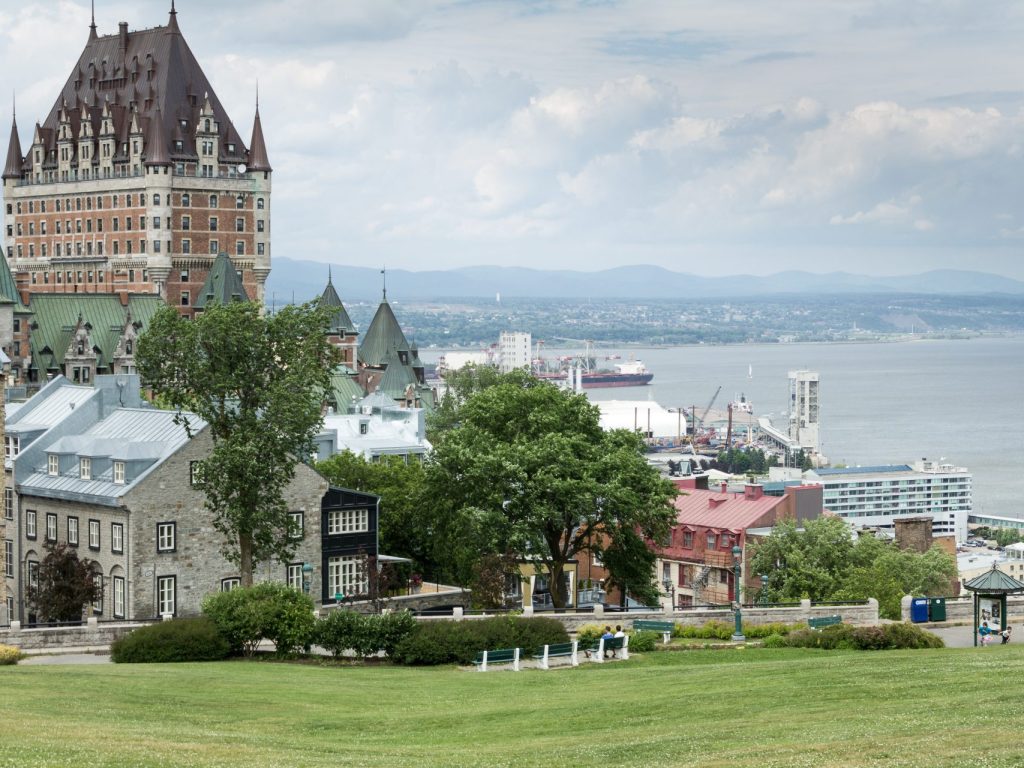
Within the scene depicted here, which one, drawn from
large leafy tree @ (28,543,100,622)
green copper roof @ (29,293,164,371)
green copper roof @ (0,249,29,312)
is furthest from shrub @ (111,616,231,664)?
green copper roof @ (29,293,164,371)

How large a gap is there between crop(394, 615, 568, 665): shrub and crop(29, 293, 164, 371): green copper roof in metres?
84.9

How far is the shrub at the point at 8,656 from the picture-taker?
42.2 metres

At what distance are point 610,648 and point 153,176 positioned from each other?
112502mm

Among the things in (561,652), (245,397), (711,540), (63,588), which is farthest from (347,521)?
(711,540)

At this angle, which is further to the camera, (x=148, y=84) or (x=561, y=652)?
(x=148, y=84)

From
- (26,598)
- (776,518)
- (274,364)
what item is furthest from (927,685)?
(776,518)

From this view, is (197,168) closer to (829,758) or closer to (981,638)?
(981,638)

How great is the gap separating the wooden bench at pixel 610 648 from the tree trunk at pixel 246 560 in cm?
1471

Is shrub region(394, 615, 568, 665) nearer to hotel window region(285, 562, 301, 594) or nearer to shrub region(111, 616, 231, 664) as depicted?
shrub region(111, 616, 231, 664)

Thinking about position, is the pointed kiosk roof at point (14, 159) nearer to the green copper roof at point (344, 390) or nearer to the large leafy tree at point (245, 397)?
the green copper roof at point (344, 390)

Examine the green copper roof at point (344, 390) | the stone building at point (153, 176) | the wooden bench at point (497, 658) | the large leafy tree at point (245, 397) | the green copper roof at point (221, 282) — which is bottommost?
the wooden bench at point (497, 658)

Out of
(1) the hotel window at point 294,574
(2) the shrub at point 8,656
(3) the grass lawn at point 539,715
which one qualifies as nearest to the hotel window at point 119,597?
(1) the hotel window at point 294,574

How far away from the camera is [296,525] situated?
189ft

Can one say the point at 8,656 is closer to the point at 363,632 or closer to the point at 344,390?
the point at 363,632
